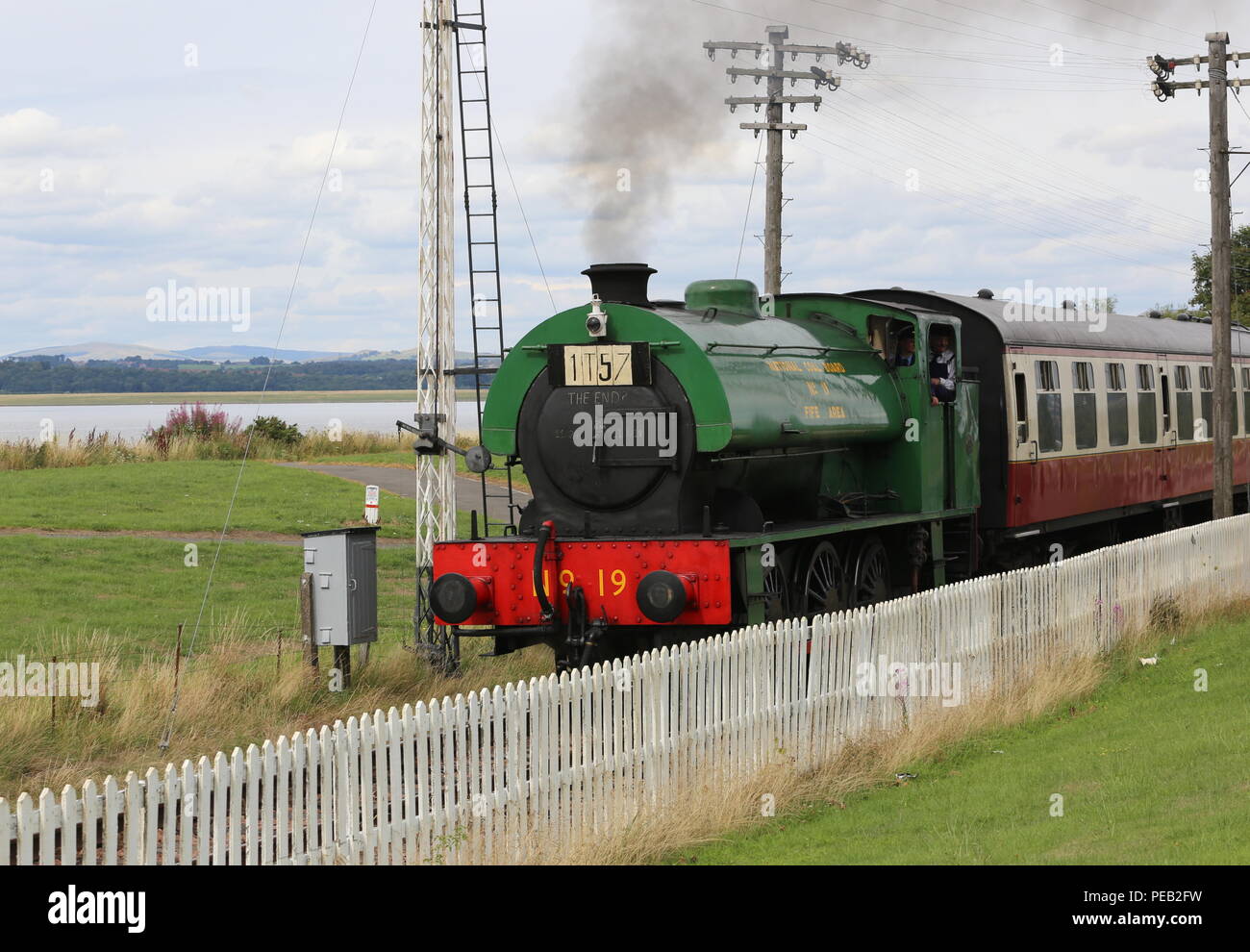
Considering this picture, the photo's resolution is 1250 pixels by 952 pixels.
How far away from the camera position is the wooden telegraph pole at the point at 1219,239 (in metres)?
21.3

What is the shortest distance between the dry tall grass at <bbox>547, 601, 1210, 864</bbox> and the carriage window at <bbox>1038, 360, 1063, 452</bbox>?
12.2 ft

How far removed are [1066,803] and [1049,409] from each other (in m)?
9.77

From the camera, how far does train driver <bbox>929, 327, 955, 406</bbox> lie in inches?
586

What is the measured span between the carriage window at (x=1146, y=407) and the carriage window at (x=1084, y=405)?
2010 millimetres

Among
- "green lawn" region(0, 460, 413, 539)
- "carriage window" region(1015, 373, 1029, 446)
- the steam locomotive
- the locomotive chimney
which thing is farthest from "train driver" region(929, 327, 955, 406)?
"green lawn" region(0, 460, 413, 539)

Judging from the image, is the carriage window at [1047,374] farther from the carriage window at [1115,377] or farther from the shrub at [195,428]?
the shrub at [195,428]

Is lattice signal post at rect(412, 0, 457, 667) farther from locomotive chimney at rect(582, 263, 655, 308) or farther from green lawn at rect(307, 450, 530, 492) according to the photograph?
green lawn at rect(307, 450, 530, 492)

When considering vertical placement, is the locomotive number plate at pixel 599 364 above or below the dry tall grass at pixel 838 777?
above

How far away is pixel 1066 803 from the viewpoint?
344 inches

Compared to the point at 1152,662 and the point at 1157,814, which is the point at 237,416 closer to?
the point at 1152,662

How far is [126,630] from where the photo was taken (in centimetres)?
1552

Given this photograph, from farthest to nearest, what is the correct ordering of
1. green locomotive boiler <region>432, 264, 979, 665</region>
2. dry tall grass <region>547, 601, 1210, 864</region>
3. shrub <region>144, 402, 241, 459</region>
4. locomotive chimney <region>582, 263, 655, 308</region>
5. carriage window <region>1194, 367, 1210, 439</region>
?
shrub <region>144, 402, 241, 459</region>, carriage window <region>1194, 367, 1210, 439</region>, locomotive chimney <region>582, 263, 655, 308</region>, green locomotive boiler <region>432, 264, 979, 665</region>, dry tall grass <region>547, 601, 1210, 864</region>

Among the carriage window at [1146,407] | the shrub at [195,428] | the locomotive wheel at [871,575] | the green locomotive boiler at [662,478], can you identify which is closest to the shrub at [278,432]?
the shrub at [195,428]

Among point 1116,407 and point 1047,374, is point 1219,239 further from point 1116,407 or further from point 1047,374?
point 1047,374
